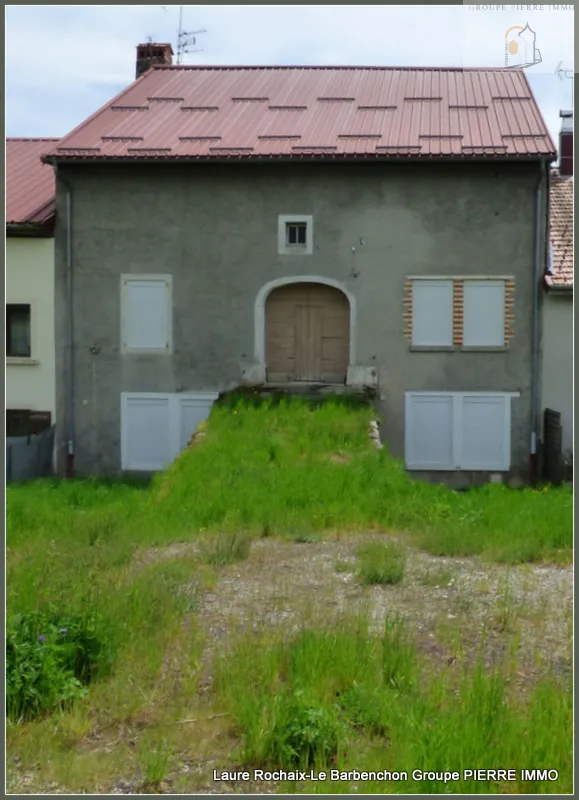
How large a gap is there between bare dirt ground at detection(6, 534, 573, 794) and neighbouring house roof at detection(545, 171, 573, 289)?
1046 cm

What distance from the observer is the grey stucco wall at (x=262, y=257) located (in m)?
19.1

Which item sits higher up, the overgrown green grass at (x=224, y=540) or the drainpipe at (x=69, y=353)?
A: the drainpipe at (x=69, y=353)

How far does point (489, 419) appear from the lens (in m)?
19.1

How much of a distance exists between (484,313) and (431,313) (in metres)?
0.99

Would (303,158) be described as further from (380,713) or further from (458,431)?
(380,713)

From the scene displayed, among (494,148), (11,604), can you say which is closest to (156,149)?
(494,148)

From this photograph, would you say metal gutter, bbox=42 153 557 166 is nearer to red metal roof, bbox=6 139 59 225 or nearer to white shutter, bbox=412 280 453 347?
red metal roof, bbox=6 139 59 225

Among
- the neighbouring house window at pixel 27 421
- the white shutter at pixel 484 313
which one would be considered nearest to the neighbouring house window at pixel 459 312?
the white shutter at pixel 484 313

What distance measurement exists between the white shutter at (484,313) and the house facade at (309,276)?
0.04 meters

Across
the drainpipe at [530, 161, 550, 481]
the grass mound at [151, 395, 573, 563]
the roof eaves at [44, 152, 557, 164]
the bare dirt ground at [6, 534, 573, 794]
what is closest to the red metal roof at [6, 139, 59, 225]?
the roof eaves at [44, 152, 557, 164]

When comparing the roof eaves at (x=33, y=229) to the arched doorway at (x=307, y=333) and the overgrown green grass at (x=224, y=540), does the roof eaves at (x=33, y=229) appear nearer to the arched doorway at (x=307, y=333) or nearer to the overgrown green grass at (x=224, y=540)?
the arched doorway at (x=307, y=333)

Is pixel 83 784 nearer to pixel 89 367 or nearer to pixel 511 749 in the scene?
pixel 511 749

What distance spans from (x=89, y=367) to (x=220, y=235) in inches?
143

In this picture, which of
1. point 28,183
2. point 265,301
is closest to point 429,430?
point 265,301
